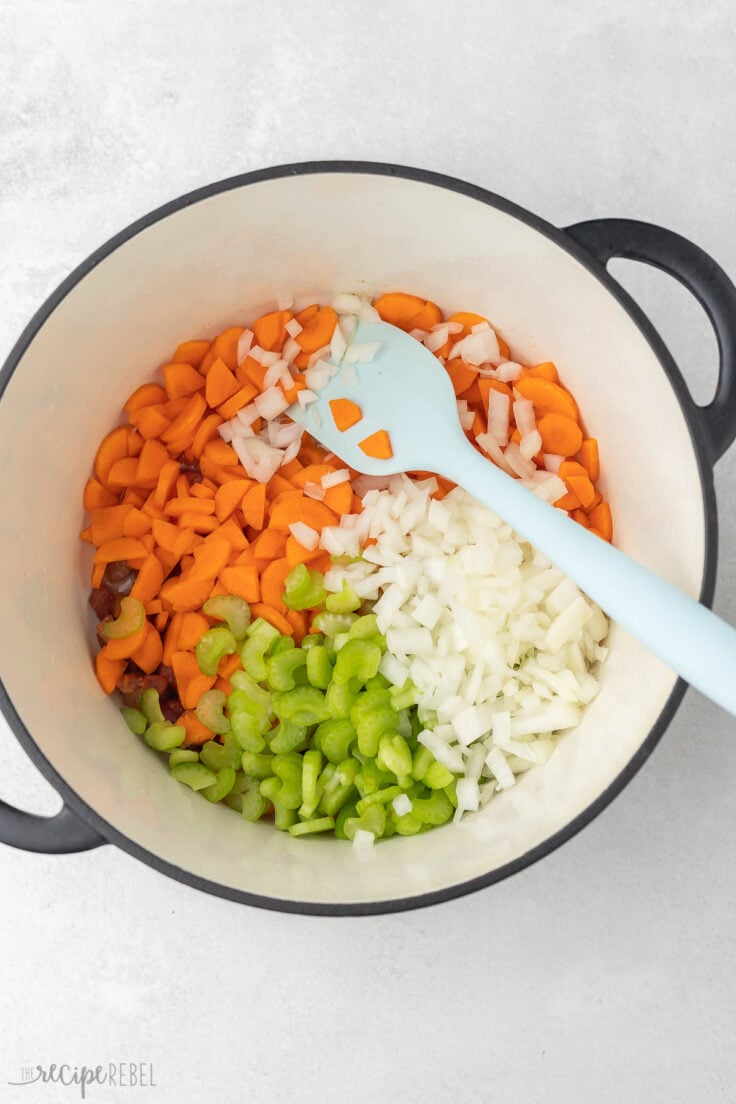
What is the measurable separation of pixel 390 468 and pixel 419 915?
26.4 inches

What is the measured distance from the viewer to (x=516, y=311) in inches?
58.2

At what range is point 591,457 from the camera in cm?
149

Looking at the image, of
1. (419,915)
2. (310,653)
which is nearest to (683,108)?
(310,653)

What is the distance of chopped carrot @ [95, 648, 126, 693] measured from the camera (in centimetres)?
146

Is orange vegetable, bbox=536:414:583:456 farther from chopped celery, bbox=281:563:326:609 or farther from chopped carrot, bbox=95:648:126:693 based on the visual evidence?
chopped carrot, bbox=95:648:126:693

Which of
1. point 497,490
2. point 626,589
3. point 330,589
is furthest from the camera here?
point 330,589

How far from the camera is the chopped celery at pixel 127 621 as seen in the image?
1.45m

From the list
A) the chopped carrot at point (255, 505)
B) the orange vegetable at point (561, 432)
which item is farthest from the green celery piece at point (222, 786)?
the orange vegetable at point (561, 432)

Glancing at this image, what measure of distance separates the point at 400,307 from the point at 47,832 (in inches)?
35.1

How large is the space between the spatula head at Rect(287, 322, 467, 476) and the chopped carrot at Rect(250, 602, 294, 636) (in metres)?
0.24

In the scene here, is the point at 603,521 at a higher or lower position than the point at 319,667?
higher

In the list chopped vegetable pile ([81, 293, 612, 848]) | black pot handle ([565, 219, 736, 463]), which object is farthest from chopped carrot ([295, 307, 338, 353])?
black pot handle ([565, 219, 736, 463])

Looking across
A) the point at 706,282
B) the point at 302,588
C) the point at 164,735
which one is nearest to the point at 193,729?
the point at 164,735

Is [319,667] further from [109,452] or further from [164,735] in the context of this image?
[109,452]
